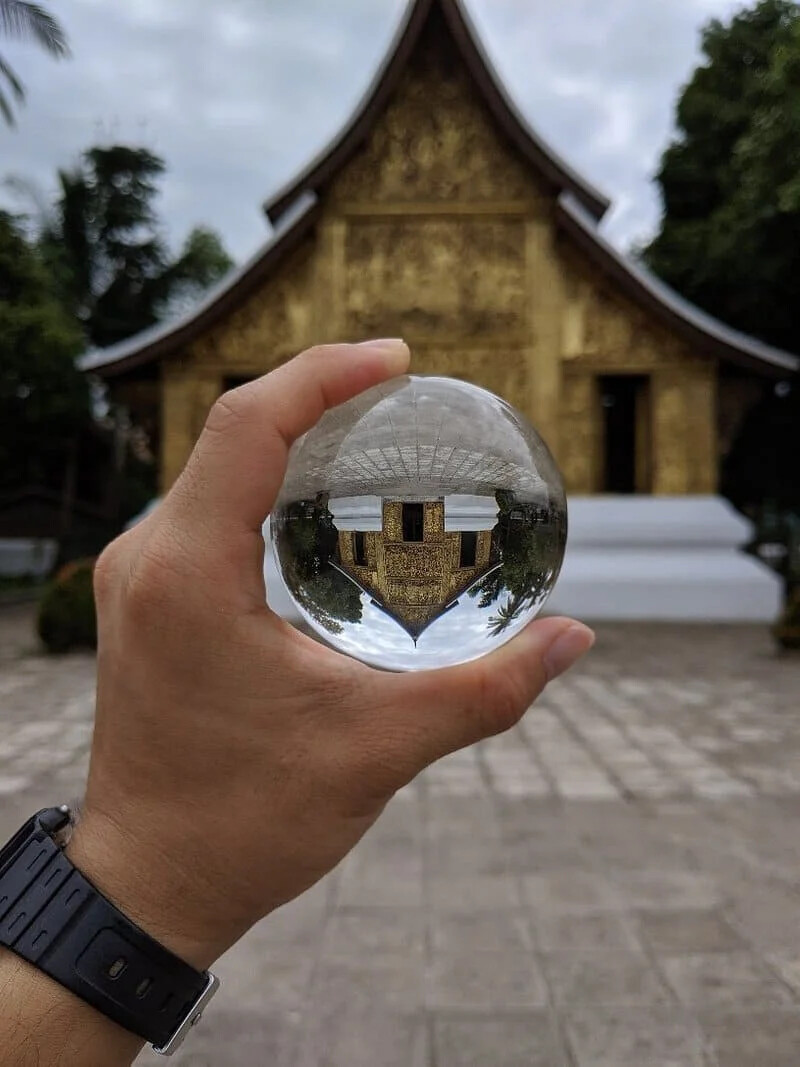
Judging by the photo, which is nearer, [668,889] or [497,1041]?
[497,1041]

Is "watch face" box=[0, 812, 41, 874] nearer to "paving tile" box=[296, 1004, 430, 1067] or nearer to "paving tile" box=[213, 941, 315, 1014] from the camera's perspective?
"paving tile" box=[296, 1004, 430, 1067]

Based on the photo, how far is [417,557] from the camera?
1258 millimetres

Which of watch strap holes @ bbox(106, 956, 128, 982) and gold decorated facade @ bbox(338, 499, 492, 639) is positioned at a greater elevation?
gold decorated facade @ bbox(338, 499, 492, 639)

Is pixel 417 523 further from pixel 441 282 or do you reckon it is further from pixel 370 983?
pixel 441 282

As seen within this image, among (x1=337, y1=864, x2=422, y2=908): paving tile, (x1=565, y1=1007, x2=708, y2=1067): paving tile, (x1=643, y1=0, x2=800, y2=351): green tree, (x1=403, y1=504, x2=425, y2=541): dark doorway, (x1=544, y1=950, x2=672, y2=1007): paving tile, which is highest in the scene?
(x1=643, y1=0, x2=800, y2=351): green tree

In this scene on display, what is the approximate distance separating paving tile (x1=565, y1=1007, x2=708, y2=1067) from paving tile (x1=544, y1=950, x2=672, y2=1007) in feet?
0.18

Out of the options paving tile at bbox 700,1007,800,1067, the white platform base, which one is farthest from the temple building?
paving tile at bbox 700,1007,800,1067

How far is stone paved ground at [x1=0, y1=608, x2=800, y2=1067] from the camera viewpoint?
2480 mm

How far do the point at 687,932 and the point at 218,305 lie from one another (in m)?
11.0

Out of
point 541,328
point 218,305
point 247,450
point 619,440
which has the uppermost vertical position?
point 218,305

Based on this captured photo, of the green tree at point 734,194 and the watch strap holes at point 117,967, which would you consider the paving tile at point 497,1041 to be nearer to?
the watch strap holes at point 117,967

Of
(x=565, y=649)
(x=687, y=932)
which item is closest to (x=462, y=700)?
(x=565, y=649)

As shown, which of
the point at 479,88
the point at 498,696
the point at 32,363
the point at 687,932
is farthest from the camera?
the point at 32,363

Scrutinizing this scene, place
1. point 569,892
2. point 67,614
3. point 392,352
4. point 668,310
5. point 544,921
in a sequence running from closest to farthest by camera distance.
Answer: point 392,352 < point 544,921 < point 569,892 < point 67,614 < point 668,310
